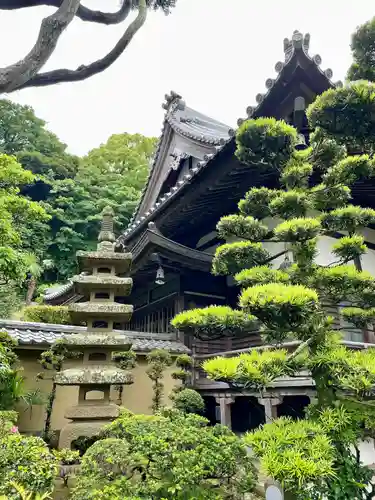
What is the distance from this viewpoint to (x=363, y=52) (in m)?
3.83

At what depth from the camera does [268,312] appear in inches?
108

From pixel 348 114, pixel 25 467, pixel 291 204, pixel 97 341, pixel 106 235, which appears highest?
pixel 106 235

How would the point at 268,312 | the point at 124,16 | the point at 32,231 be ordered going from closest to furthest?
1. the point at 268,312
2. the point at 124,16
3. the point at 32,231

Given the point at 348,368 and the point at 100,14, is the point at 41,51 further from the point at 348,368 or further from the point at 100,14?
the point at 348,368

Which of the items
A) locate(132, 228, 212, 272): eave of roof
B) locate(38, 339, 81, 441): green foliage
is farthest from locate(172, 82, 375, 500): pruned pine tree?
locate(38, 339, 81, 441): green foliage

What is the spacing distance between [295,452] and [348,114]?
2.95 m

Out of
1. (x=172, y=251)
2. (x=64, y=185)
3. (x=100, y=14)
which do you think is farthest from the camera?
(x=64, y=185)

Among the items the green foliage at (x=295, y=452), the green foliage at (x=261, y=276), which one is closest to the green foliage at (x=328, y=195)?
the green foliage at (x=261, y=276)

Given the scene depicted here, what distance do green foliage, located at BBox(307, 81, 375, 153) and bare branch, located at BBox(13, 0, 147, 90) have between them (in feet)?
8.29

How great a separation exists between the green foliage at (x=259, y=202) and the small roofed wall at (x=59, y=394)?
5.60 meters

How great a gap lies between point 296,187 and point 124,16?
11.4ft

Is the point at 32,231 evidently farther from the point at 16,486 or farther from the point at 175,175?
the point at 16,486

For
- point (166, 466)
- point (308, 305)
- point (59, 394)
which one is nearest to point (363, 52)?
point (308, 305)

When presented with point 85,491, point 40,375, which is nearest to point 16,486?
point 85,491
